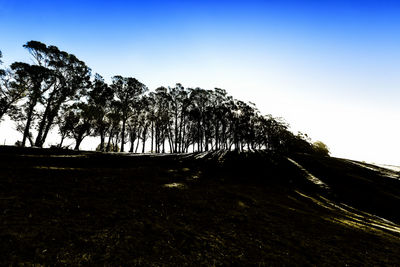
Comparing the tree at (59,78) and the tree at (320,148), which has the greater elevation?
the tree at (59,78)

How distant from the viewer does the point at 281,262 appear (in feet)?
19.2

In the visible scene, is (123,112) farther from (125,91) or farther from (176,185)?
(176,185)

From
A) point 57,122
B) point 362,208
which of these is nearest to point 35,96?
point 57,122

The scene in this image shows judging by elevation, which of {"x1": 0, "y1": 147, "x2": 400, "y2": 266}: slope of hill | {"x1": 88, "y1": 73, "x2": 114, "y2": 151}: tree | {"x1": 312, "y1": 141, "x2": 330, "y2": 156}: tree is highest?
{"x1": 88, "y1": 73, "x2": 114, "y2": 151}: tree

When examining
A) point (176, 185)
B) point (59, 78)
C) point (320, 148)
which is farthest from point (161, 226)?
point (320, 148)

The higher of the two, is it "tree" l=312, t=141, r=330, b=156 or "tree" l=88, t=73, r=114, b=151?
"tree" l=88, t=73, r=114, b=151

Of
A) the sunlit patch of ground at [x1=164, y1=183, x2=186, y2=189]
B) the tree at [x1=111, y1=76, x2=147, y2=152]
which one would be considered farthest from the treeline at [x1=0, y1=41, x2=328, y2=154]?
the sunlit patch of ground at [x1=164, y1=183, x2=186, y2=189]

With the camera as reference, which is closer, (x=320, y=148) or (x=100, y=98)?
(x=100, y=98)

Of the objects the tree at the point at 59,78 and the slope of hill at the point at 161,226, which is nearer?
the slope of hill at the point at 161,226

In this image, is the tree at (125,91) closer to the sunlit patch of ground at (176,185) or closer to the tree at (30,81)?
the tree at (30,81)

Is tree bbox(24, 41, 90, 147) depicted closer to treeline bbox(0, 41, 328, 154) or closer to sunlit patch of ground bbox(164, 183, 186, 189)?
treeline bbox(0, 41, 328, 154)

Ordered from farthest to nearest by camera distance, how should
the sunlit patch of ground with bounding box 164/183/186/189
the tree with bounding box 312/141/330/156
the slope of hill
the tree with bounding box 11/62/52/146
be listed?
the tree with bounding box 312/141/330/156 → the tree with bounding box 11/62/52/146 → the sunlit patch of ground with bounding box 164/183/186/189 → the slope of hill

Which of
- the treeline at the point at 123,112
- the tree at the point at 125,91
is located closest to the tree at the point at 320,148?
the treeline at the point at 123,112

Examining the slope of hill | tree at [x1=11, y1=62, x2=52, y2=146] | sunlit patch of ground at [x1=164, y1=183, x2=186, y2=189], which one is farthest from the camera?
tree at [x1=11, y1=62, x2=52, y2=146]
